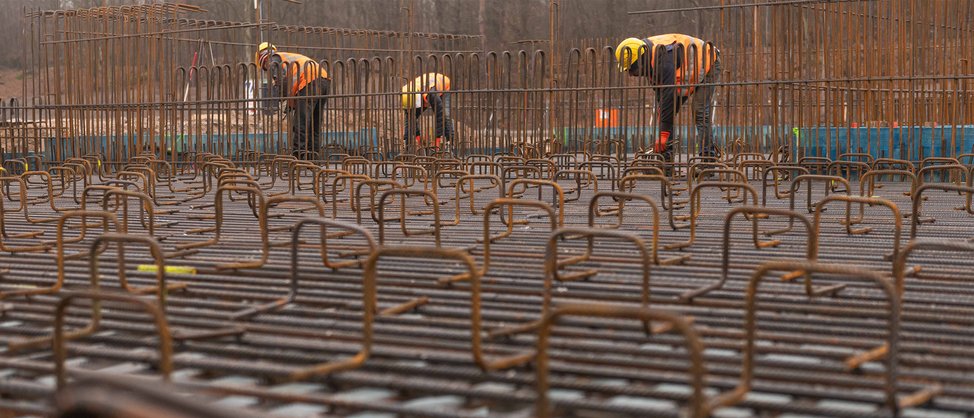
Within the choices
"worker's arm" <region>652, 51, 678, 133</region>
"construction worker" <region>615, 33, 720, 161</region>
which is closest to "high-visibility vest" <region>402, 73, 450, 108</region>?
"construction worker" <region>615, 33, 720, 161</region>

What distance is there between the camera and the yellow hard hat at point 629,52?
15.7 metres

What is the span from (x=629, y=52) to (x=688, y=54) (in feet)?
2.57

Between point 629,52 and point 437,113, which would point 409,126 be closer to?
point 437,113

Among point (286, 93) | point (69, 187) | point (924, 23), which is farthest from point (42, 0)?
point (924, 23)

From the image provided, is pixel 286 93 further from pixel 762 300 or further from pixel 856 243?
pixel 762 300

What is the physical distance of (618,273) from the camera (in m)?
6.73

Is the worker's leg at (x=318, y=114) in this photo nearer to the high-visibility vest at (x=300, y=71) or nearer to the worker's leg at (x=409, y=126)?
the high-visibility vest at (x=300, y=71)

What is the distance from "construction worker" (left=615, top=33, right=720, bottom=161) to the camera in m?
15.4

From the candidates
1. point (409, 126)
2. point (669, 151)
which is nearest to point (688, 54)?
point (669, 151)

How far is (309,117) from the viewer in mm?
17734

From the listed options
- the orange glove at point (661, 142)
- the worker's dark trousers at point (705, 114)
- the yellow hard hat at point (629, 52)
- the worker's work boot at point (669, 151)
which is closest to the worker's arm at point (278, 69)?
the yellow hard hat at point (629, 52)

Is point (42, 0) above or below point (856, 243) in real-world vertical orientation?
above

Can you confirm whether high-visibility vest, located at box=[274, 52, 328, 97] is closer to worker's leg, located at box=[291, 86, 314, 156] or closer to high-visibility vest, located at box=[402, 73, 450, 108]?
worker's leg, located at box=[291, 86, 314, 156]

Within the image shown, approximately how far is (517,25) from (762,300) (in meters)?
32.8
